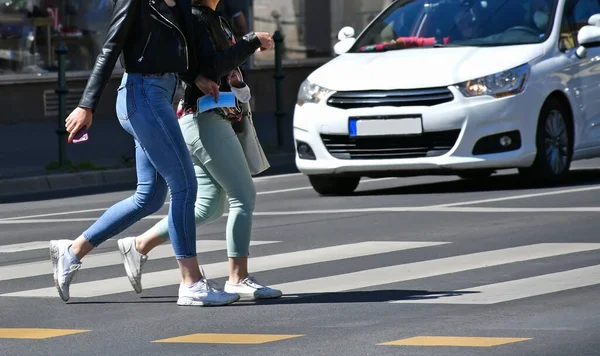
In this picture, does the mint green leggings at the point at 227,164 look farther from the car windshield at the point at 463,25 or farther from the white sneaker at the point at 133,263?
the car windshield at the point at 463,25

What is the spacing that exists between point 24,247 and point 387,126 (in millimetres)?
3267

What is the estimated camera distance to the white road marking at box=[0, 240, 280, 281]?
869 centimetres

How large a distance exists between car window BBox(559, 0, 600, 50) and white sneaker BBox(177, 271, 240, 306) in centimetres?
651

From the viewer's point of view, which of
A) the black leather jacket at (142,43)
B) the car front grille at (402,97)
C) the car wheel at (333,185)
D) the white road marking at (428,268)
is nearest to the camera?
the black leather jacket at (142,43)

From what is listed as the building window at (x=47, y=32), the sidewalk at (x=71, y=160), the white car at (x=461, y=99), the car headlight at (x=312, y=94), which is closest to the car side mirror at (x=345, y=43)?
the white car at (x=461, y=99)

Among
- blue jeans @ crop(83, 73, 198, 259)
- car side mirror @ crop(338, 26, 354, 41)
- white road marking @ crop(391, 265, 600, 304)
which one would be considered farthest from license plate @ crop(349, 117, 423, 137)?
blue jeans @ crop(83, 73, 198, 259)

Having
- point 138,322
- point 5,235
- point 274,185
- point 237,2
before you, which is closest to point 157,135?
point 138,322

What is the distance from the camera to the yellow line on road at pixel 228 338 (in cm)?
627

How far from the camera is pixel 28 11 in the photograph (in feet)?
69.5

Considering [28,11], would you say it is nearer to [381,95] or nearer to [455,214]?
[381,95]

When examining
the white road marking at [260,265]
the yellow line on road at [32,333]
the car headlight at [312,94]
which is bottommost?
the white road marking at [260,265]

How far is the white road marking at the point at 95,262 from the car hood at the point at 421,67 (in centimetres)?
294

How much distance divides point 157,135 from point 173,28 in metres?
0.46

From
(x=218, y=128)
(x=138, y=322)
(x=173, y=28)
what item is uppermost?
(x=173, y=28)
